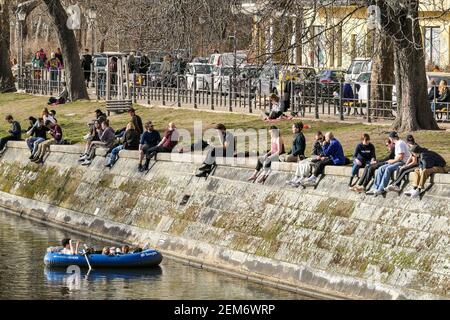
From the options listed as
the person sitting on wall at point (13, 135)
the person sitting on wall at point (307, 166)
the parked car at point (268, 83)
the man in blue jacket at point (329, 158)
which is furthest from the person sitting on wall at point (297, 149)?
the person sitting on wall at point (13, 135)

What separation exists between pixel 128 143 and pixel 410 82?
27.8 feet

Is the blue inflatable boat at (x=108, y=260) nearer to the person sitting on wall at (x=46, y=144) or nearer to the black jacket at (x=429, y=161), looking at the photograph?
the black jacket at (x=429, y=161)

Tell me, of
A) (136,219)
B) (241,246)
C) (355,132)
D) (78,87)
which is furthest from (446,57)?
(241,246)

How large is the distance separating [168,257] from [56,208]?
8.91 metres

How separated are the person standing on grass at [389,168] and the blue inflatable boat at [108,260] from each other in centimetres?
636

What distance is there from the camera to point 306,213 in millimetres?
35750

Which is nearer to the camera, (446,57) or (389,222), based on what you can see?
(389,222)

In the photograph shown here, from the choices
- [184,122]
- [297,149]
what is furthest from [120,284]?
[184,122]

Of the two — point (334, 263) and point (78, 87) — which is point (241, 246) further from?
point (78, 87)

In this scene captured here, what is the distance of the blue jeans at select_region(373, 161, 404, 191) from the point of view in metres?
33.4

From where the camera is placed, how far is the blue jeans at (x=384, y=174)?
109 ft

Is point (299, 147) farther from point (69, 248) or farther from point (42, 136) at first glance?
point (42, 136)

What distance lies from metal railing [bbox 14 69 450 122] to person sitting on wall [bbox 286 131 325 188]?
919cm

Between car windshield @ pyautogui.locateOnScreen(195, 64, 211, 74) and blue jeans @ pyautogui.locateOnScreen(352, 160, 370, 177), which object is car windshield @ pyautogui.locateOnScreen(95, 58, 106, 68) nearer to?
car windshield @ pyautogui.locateOnScreen(195, 64, 211, 74)
